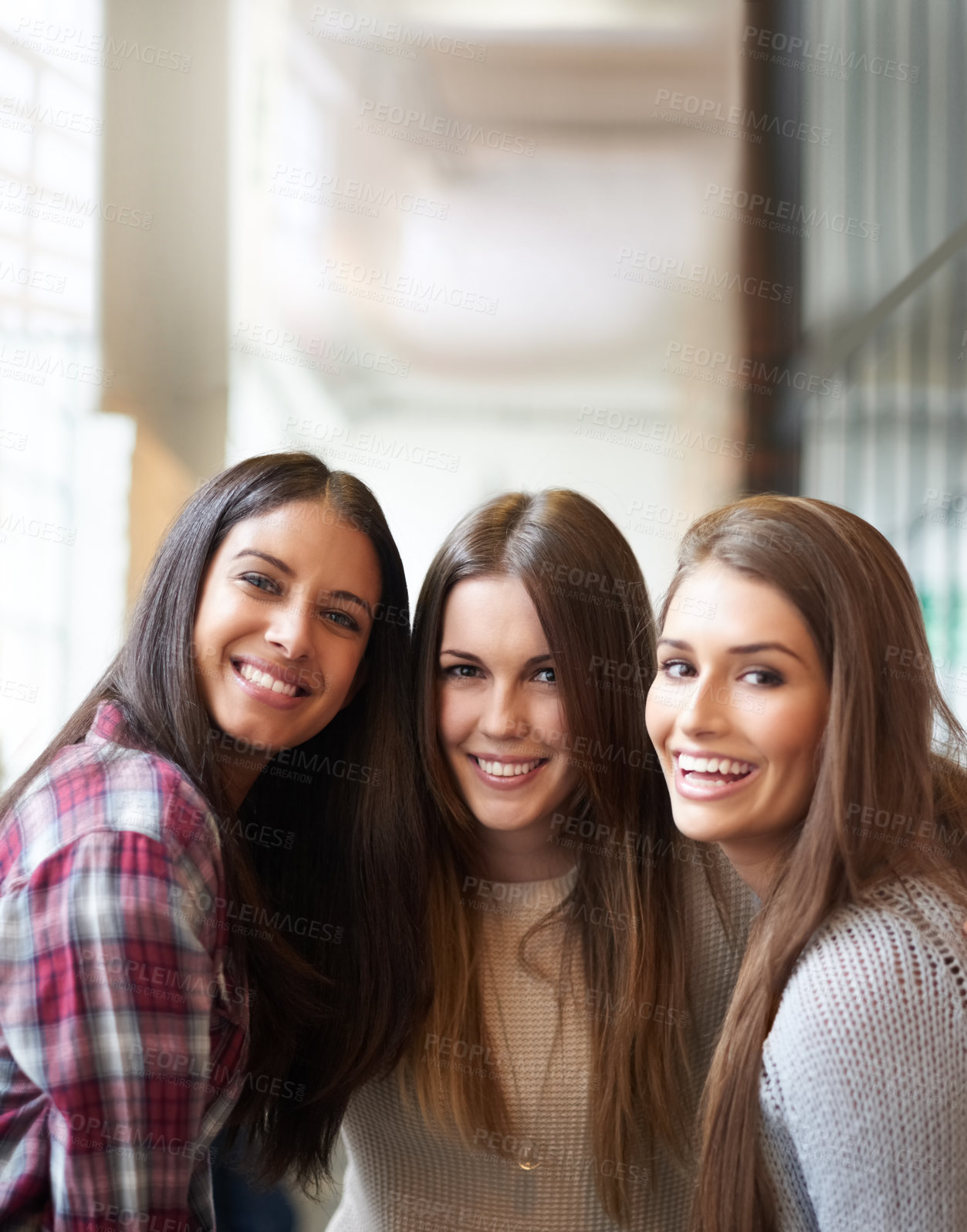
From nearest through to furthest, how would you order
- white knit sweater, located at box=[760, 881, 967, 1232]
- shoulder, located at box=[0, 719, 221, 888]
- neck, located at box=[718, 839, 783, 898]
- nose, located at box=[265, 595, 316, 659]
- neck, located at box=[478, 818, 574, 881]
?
white knit sweater, located at box=[760, 881, 967, 1232] < shoulder, located at box=[0, 719, 221, 888] < neck, located at box=[718, 839, 783, 898] < nose, located at box=[265, 595, 316, 659] < neck, located at box=[478, 818, 574, 881]

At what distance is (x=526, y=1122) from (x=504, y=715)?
0.53m

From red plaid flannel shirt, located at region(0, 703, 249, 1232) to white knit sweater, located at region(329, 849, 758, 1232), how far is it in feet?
1.35

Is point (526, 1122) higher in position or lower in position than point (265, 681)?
lower

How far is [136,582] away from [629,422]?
1.37 m

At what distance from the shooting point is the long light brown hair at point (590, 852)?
1.44 meters

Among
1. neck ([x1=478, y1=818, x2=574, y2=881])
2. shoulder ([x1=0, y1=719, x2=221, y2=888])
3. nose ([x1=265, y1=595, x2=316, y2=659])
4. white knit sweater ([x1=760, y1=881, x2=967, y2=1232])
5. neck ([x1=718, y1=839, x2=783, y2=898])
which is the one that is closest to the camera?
white knit sweater ([x1=760, y1=881, x2=967, y2=1232])

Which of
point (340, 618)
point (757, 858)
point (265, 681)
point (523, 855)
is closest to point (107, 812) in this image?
point (265, 681)

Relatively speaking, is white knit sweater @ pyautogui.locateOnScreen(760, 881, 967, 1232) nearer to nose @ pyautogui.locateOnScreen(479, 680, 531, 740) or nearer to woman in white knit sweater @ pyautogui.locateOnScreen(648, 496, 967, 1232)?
woman in white knit sweater @ pyautogui.locateOnScreen(648, 496, 967, 1232)

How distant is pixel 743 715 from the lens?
1229 millimetres

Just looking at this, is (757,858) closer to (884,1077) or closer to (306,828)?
(884,1077)

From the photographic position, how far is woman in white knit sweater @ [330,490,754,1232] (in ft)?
4.79

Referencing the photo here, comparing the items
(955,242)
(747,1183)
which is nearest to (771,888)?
(747,1183)

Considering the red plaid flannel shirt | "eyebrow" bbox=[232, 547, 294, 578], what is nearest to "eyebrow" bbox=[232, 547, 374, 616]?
"eyebrow" bbox=[232, 547, 294, 578]

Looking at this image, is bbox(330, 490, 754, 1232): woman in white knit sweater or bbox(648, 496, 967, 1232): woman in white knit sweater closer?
bbox(648, 496, 967, 1232): woman in white knit sweater
